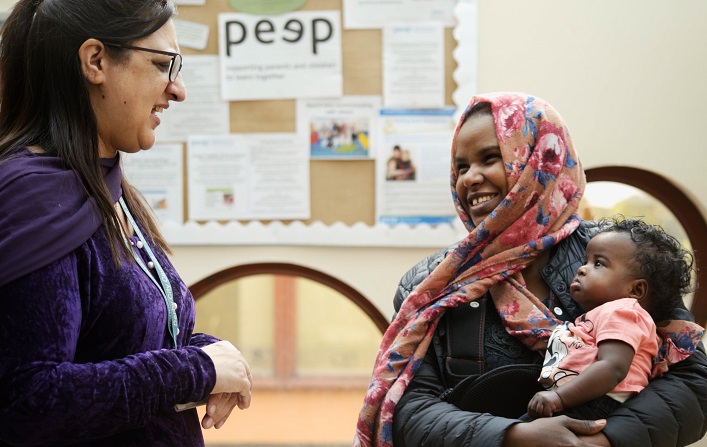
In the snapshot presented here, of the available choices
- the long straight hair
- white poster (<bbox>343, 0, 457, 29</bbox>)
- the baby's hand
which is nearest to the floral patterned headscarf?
the baby's hand

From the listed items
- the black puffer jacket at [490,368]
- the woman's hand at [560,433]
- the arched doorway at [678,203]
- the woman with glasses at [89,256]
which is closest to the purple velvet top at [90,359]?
the woman with glasses at [89,256]

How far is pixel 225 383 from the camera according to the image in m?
1.44

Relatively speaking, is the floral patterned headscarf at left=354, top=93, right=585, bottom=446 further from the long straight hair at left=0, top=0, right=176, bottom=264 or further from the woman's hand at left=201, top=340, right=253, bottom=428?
the long straight hair at left=0, top=0, right=176, bottom=264

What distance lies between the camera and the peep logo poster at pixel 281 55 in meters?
3.26

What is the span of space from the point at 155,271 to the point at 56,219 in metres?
0.29

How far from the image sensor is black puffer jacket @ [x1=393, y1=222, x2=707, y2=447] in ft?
5.03

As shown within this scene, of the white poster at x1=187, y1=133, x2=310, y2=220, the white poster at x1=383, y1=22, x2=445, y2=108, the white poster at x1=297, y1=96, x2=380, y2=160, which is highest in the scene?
the white poster at x1=383, y1=22, x2=445, y2=108

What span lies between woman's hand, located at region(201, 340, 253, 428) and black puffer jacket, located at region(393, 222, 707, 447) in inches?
15.9

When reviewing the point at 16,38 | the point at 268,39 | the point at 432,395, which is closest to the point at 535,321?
the point at 432,395

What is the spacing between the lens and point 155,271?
154cm

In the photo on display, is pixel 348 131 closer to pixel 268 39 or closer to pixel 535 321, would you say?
pixel 268 39

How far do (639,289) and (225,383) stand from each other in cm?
91

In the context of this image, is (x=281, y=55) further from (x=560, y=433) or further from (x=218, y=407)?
(x=560, y=433)

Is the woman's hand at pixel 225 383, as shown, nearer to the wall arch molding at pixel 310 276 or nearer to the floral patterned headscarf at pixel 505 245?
the floral patterned headscarf at pixel 505 245
